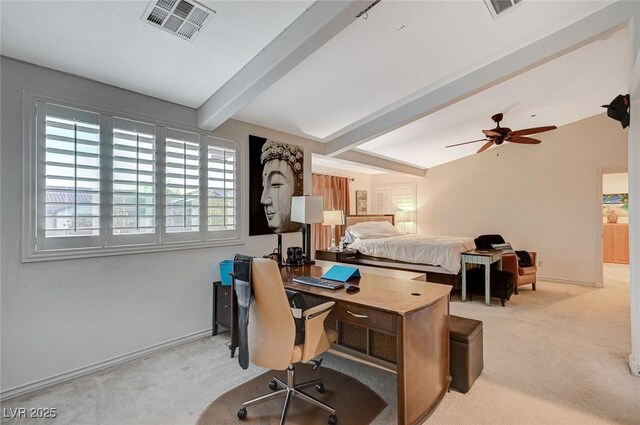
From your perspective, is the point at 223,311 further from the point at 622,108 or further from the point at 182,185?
the point at 622,108

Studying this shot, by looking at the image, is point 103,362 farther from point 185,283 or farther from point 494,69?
point 494,69

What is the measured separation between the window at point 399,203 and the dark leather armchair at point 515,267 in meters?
2.17

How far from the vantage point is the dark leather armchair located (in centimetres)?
452

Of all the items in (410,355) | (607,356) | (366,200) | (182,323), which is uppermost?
(366,200)

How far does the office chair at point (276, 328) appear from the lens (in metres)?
1.70

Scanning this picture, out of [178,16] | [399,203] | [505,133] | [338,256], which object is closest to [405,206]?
[399,203]

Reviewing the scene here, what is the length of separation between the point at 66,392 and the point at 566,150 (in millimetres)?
7525

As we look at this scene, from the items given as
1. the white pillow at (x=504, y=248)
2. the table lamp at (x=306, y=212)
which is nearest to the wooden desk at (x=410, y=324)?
the table lamp at (x=306, y=212)

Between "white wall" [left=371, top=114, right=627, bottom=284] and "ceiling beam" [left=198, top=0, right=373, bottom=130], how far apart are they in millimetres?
5560

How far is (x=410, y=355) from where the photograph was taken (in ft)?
5.48

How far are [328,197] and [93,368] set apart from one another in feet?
15.7

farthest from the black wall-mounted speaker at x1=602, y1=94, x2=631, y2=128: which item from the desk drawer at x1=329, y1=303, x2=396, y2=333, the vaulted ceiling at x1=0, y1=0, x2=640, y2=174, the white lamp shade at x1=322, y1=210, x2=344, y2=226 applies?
the white lamp shade at x1=322, y1=210, x2=344, y2=226

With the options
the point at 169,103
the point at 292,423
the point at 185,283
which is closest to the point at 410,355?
the point at 292,423

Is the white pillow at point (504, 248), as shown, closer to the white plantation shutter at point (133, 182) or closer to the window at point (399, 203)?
the window at point (399, 203)
